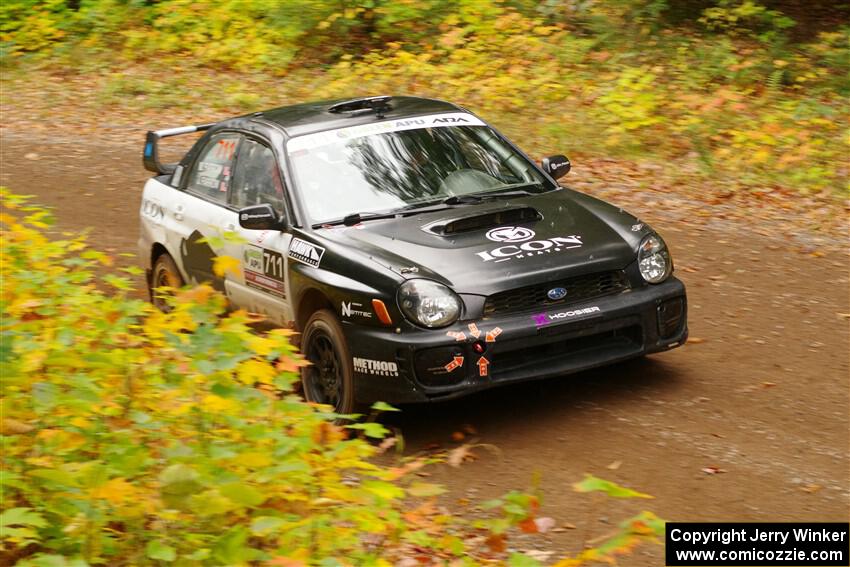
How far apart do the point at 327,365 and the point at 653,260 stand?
2022 mm

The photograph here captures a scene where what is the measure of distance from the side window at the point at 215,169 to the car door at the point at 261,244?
0.45ft

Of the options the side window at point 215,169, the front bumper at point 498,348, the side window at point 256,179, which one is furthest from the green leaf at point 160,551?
the side window at point 215,169

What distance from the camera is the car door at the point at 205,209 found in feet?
26.8

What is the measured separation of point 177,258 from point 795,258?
5097 millimetres

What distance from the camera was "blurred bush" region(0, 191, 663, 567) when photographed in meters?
4.02

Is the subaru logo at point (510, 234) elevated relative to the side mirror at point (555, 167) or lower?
lower

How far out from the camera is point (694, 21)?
15.6 metres

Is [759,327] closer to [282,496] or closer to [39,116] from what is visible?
[282,496]

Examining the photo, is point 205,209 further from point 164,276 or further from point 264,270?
point 264,270

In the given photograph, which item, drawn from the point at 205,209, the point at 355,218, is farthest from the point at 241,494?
the point at 205,209

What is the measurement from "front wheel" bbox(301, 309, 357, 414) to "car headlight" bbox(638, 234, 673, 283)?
1.80m

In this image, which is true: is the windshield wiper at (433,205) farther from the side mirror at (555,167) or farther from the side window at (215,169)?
the side window at (215,169)

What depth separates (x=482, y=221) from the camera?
700cm

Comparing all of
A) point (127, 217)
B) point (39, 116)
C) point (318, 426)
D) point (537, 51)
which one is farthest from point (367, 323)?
point (39, 116)
